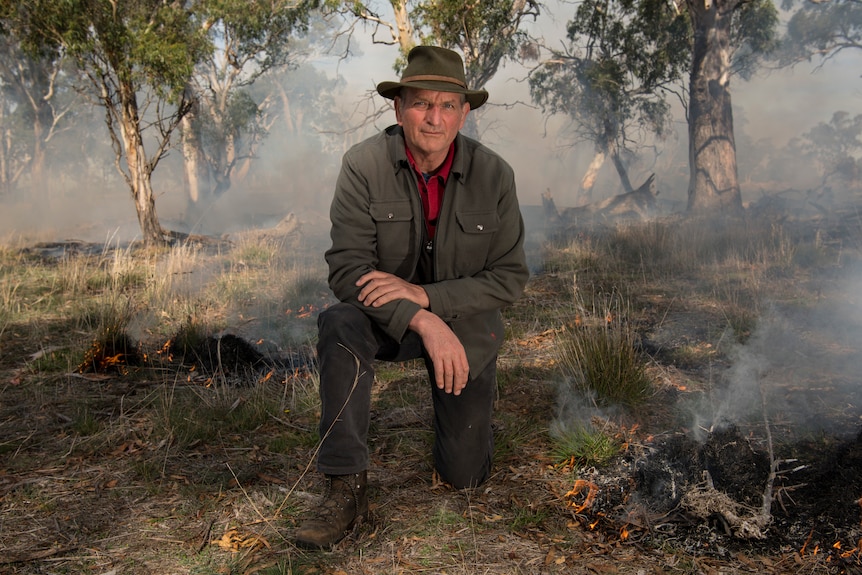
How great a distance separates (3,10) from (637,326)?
33.4ft

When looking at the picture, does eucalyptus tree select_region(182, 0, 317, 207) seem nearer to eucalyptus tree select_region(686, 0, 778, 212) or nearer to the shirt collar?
eucalyptus tree select_region(686, 0, 778, 212)

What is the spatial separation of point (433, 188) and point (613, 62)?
1629 centimetres

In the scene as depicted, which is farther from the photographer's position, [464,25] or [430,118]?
[464,25]

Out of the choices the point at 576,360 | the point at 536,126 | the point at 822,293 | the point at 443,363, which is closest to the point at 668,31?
the point at 822,293

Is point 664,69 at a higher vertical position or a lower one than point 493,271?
higher

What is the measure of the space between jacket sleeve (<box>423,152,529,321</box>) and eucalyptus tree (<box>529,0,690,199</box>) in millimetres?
15419

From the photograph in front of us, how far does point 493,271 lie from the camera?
2760 millimetres

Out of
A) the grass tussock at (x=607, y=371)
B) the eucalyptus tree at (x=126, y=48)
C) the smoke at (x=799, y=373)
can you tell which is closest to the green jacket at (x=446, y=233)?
the grass tussock at (x=607, y=371)

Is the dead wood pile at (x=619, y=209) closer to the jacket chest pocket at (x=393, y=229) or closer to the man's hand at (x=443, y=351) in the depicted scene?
the jacket chest pocket at (x=393, y=229)

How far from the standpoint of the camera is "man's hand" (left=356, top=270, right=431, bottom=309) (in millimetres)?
2488

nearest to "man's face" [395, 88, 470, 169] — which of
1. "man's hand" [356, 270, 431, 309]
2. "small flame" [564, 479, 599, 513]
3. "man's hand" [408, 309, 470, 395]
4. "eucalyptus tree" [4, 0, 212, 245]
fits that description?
"man's hand" [356, 270, 431, 309]

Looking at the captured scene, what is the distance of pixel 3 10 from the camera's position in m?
9.57

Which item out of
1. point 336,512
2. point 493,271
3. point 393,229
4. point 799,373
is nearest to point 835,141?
point 799,373

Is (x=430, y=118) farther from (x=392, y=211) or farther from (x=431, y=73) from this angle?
(x=392, y=211)
